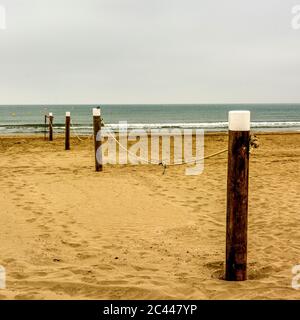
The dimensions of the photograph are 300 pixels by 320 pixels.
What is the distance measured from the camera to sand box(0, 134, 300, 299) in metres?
3.91

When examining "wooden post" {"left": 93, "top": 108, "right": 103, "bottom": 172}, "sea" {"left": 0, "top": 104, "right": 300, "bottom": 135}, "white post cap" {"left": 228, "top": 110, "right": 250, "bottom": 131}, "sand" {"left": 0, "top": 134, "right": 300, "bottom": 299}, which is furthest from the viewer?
"sea" {"left": 0, "top": 104, "right": 300, "bottom": 135}

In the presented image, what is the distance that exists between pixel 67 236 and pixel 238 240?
251 cm

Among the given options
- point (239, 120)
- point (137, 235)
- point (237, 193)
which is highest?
point (239, 120)

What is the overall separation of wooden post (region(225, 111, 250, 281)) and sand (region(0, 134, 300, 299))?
19cm

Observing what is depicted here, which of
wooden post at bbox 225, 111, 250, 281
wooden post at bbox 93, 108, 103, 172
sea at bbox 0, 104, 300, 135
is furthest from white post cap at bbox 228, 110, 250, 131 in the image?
sea at bbox 0, 104, 300, 135

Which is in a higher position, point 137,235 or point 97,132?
point 97,132

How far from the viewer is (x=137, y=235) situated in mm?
5668

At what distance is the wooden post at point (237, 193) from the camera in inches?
148

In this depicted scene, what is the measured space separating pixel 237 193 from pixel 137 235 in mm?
2173

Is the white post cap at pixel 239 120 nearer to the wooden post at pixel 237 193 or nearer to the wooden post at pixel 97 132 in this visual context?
the wooden post at pixel 237 193

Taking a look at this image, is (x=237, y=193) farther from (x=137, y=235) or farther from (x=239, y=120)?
(x=137, y=235)

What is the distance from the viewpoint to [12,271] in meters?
4.32

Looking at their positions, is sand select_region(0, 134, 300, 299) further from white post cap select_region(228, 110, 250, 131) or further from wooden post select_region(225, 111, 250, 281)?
white post cap select_region(228, 110, 250, 131)

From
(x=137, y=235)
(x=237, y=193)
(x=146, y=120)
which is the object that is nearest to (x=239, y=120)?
(x=237, y=193)
